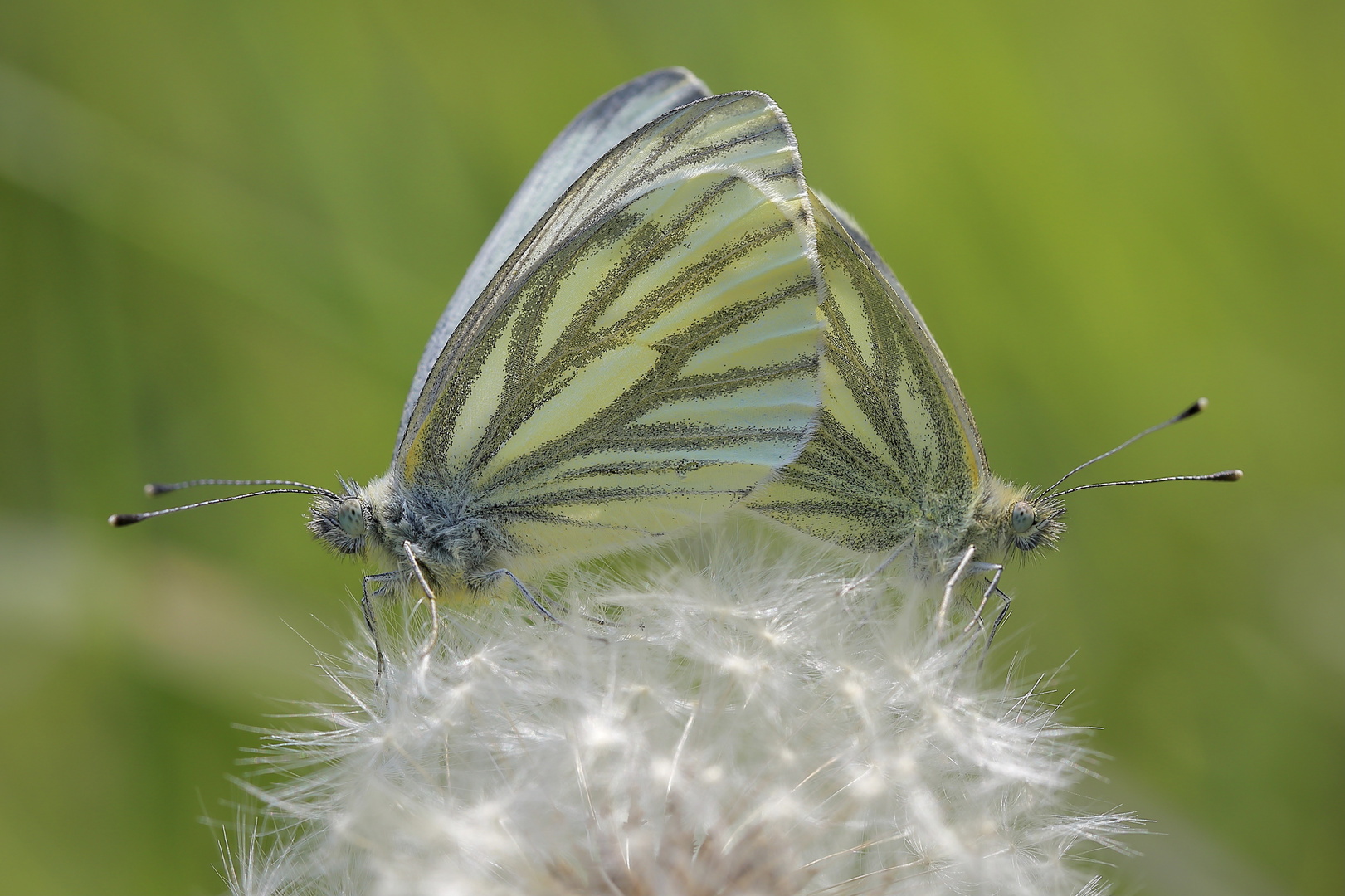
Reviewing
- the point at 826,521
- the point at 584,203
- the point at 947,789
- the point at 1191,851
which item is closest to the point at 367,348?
the point at 584,203

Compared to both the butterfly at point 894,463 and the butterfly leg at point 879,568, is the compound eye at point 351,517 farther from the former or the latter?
the butterfly leg at point 879,568

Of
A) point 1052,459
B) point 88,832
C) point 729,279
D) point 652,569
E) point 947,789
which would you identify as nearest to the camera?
point 947,789

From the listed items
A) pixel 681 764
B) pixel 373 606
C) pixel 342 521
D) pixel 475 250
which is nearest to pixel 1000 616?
pixel 681 764

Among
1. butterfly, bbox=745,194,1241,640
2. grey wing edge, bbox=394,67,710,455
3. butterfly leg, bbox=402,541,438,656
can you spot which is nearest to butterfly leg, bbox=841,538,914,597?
butterfly, bbox=745,194,1241,640

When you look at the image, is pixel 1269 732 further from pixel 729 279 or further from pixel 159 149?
pixel 159 149

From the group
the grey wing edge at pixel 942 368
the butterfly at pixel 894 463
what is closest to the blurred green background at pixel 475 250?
the butterfly at pixel 894 463
